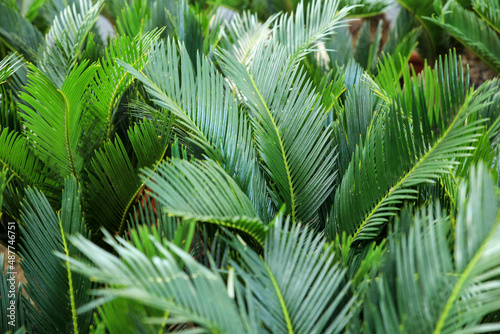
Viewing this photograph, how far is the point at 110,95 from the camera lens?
4.18ft

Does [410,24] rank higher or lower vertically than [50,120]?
higher

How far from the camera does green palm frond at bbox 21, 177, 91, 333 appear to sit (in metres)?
0.97

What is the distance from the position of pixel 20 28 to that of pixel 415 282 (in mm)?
1868

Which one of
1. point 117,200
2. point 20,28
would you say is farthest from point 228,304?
point 20,28

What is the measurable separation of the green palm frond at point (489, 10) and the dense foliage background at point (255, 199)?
1.97 ft

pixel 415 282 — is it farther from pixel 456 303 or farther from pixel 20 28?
pixel 20 28

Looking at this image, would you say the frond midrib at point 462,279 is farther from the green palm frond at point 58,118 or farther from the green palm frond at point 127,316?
the green palm frond at point 58,118

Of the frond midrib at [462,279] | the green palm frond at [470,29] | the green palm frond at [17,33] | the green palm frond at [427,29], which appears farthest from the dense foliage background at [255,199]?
the green palm frond at [427,29]

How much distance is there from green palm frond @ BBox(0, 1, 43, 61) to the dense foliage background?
44 cm

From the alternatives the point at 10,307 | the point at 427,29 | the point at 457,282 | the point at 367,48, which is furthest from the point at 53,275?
the point at 427,29

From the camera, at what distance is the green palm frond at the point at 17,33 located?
184 cm

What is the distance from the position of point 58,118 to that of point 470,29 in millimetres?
1708

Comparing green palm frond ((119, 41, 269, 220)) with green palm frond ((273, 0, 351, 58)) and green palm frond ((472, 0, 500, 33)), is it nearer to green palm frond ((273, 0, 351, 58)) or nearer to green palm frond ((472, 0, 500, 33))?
green palm frond ((273, 0, 351, 58))

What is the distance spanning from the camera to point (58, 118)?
1163mm
